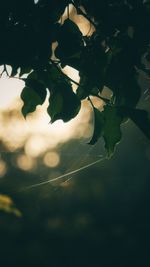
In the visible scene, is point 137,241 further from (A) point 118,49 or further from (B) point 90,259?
(A) point 118,49

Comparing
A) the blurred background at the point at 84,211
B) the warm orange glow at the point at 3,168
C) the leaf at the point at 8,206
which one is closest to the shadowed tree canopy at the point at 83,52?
the leaf at the point at 8,206

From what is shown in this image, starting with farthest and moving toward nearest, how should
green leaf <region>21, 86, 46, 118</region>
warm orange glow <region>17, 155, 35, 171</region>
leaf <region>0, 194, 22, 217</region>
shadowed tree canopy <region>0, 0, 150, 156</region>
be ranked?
warm orange glow <region>17, 155, 35, 171</region> < green leaf <region>21, 86, 46, 118</region> < shadowed tree canopy <region>0, 0, 150, 156</region> < leaf <region>0, 194, 22, 217</region>

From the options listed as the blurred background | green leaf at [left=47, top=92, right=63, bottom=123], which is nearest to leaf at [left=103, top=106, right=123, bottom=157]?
green leaf at [left=47, top=92, right=63, bottom=123]

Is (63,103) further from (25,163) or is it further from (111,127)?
(25,163)

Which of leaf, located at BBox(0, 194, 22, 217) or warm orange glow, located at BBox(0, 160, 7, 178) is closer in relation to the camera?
leaf, located at BBox(0, 194, 22, 217)

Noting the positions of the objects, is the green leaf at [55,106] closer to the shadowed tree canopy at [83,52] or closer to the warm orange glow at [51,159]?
the shadowed tree canopy at [83,52]

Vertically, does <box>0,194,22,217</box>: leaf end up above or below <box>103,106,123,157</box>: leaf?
above

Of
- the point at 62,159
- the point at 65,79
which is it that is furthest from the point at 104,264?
the point at 65,79

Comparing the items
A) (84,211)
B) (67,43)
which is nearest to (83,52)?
(67,43)

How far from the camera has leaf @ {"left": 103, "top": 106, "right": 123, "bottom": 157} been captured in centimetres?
80

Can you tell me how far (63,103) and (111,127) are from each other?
0.38ft

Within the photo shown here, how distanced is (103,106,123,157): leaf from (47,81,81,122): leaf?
0.22 feet

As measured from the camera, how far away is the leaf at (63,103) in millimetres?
813

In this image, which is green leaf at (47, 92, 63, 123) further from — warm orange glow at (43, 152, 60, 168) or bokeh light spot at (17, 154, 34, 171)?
bokeh light spot at (17, 154, 34, 171)
